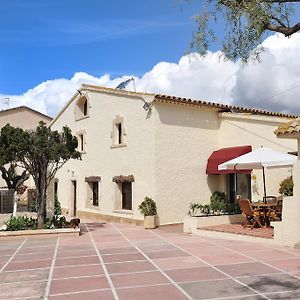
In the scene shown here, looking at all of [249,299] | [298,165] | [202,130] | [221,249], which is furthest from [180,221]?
[249,299]

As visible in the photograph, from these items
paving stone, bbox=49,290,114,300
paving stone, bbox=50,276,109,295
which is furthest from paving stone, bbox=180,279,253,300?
paving stone, bbox=50,276,109,295

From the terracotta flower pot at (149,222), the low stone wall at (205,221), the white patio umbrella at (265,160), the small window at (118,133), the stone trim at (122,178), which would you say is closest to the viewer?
the white patio umbrella at (265,160)

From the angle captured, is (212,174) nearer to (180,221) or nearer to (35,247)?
(180,221)

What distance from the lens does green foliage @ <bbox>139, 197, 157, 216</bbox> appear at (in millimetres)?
17297

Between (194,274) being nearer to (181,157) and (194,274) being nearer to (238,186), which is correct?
(181,157)

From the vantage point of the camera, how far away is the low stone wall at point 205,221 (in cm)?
1513

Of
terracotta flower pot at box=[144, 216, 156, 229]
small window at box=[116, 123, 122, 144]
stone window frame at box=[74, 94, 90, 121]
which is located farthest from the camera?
stone window frame at box=[74, 94, 90, 121]

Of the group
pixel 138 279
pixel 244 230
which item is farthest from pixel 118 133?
pixel 138 279

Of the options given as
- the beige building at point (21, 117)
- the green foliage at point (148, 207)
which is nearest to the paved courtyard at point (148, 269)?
the green foliage at point (148, 207)

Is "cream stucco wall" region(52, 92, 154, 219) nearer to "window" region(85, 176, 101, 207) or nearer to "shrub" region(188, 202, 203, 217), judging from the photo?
"window" region(85, 176, 101, 207)

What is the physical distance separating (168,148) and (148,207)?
2860 mm

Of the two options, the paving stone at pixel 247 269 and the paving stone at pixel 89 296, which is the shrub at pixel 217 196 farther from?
the paving stone at pixel 89 296

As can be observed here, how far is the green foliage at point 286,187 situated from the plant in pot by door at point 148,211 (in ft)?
18.0

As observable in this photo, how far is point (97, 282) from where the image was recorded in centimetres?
788
